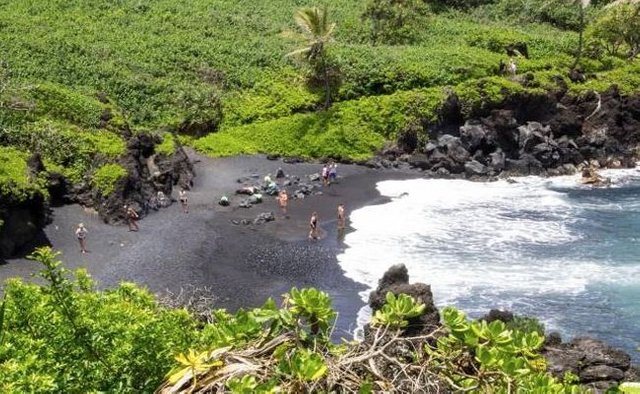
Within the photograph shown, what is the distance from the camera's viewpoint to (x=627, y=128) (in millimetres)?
49469

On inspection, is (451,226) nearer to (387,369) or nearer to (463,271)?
(463,271)

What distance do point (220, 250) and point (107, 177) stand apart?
24.5 ft

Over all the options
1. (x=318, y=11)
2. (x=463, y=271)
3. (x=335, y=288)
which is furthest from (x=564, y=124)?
(x=335, y=288)

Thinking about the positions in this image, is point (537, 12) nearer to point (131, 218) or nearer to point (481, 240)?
point (481, 240)

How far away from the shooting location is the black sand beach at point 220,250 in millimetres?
26688

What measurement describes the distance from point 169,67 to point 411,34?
21.7m

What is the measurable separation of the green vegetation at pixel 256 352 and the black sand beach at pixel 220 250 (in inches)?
615

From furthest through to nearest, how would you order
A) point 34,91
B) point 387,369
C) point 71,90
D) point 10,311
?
point 71,90
point 34,91
point 10,311
point 387,369

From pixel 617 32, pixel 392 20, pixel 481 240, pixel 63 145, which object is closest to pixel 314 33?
pixel 392 20

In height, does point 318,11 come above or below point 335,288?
above

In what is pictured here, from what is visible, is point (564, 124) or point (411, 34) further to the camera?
point (411, 34)

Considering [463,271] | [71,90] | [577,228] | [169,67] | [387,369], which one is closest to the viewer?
[387,369]

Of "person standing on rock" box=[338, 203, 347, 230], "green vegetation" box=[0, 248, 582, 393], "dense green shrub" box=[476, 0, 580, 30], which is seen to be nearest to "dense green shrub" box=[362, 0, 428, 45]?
"dense green shrub" box=[476, 0, 580, 30]

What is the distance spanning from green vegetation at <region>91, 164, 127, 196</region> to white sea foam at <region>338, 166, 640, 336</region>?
37.1 feet
